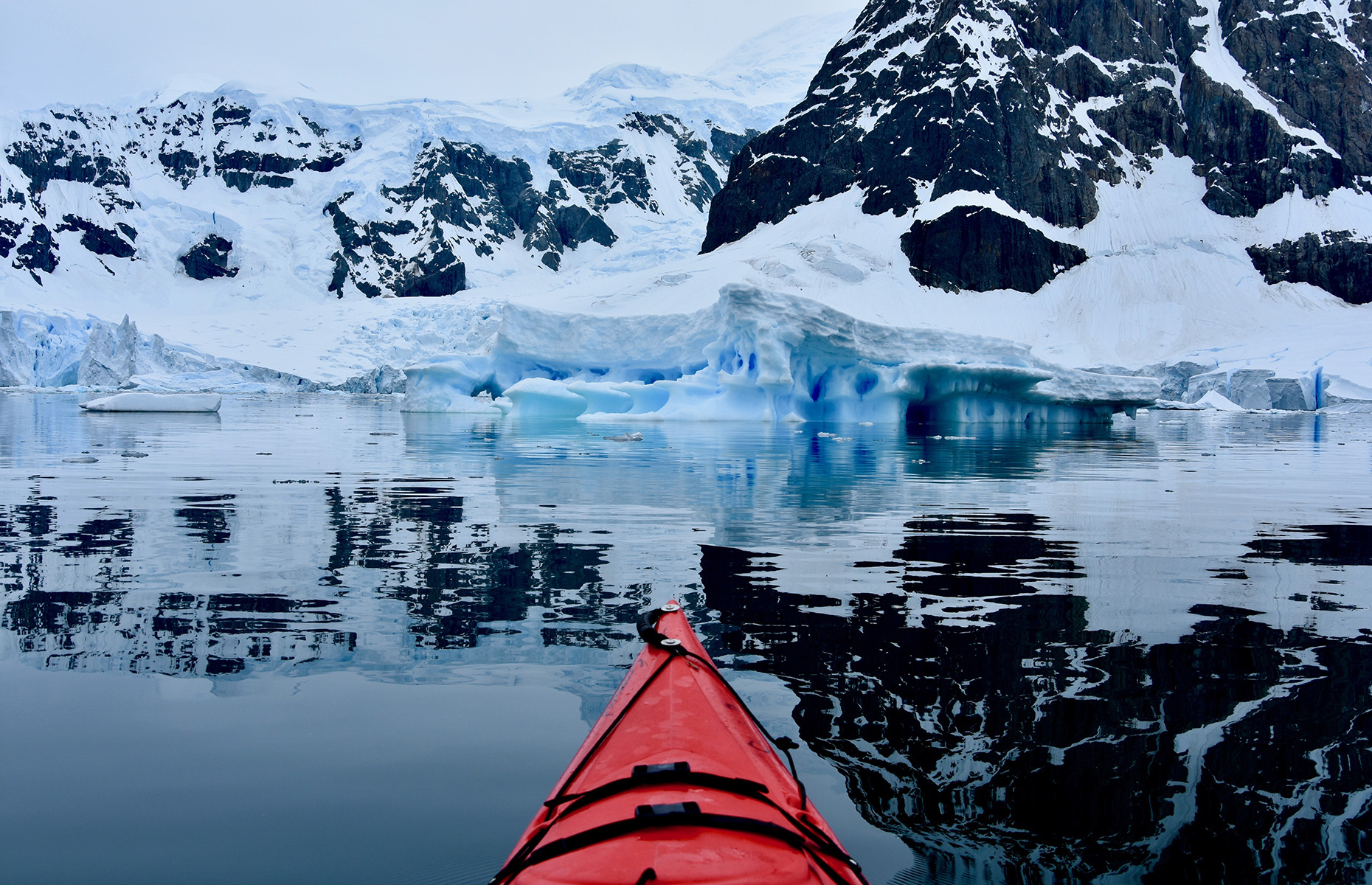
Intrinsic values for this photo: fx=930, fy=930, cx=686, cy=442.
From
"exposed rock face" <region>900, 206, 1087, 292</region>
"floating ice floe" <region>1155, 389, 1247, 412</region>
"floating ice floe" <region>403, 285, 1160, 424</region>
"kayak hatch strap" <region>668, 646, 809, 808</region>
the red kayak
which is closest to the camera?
the red kayak

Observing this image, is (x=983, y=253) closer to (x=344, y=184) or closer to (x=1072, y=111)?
(x=1072, y=111)

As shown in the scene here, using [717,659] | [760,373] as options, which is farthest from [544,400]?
[717,659]

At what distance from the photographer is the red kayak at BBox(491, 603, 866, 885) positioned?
172 cm

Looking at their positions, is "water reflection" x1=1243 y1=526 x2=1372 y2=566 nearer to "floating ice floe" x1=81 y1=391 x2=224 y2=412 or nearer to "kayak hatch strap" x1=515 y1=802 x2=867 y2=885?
"kayak hatch strap" x1=515 y1=802 x2=867 y2=885

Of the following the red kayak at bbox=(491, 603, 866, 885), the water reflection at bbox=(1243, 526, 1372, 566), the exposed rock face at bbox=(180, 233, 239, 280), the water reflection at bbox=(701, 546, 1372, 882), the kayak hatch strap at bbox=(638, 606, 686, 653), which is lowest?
the water reflection at bbox=(701, 546, 1372, 882)

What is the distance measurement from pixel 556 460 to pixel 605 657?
9.49m

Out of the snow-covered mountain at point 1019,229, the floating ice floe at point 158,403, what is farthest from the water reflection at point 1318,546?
the floating ice floe at point 158,403

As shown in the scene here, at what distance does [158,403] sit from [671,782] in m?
31.8

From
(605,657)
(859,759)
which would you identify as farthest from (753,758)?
(605,657)

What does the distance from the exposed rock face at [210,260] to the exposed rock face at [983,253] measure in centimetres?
7222

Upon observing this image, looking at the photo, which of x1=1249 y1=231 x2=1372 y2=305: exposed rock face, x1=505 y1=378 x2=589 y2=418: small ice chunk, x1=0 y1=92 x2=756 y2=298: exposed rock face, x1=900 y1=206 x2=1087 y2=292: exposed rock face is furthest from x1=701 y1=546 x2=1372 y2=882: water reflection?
x1=0 y1=92 x2=756 y2=298: exposed rock face

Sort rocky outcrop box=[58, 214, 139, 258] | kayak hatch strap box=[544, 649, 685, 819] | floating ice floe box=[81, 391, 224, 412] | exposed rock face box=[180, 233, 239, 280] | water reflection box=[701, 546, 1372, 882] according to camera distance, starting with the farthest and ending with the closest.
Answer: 1. rocky outcrop box=[58, 214, 139, 258]
2. exposed rock face box=[180, 233, 239, 280]
3. floating ice floe box=[81, 391, 224, 412]
4. water reflection box=[701, 546, 1372, 882]
5. kayak hatch strap box=[544, 649, 685, 819]

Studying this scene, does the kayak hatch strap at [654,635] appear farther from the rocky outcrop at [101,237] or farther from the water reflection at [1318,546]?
the rocky outcrop at [101,237]

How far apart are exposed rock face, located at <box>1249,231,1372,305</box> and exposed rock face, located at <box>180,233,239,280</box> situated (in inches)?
3586
